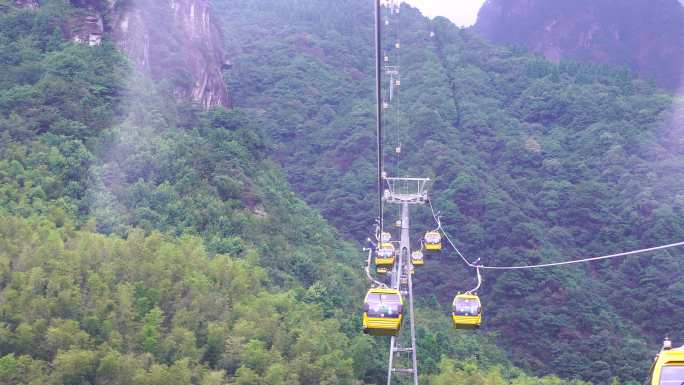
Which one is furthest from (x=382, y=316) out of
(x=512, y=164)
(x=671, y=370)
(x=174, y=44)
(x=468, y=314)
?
(x=512, y=164)

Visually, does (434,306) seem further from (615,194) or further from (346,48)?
(346,48)

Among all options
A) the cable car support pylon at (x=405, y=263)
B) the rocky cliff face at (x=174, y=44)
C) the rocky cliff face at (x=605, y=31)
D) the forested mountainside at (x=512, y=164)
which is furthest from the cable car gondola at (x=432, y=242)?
the rocky cliff face at (x=605, y=31)

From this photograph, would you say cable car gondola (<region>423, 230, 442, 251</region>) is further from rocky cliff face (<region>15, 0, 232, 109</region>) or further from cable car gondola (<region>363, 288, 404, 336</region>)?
rocky cliff face (<region>15, 0, 232, 109</region>)

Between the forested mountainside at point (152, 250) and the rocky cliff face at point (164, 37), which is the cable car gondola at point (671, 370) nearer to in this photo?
the forested mountainside at point (152, 250)

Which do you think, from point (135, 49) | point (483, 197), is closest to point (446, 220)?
point (483, 197)

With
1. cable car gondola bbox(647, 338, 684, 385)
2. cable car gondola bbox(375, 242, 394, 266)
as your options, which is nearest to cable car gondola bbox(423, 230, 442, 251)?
cable car gondola bbox(375, 242, 394, 266)

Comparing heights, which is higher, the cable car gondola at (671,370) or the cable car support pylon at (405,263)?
the cable car gondola at (671,370)
